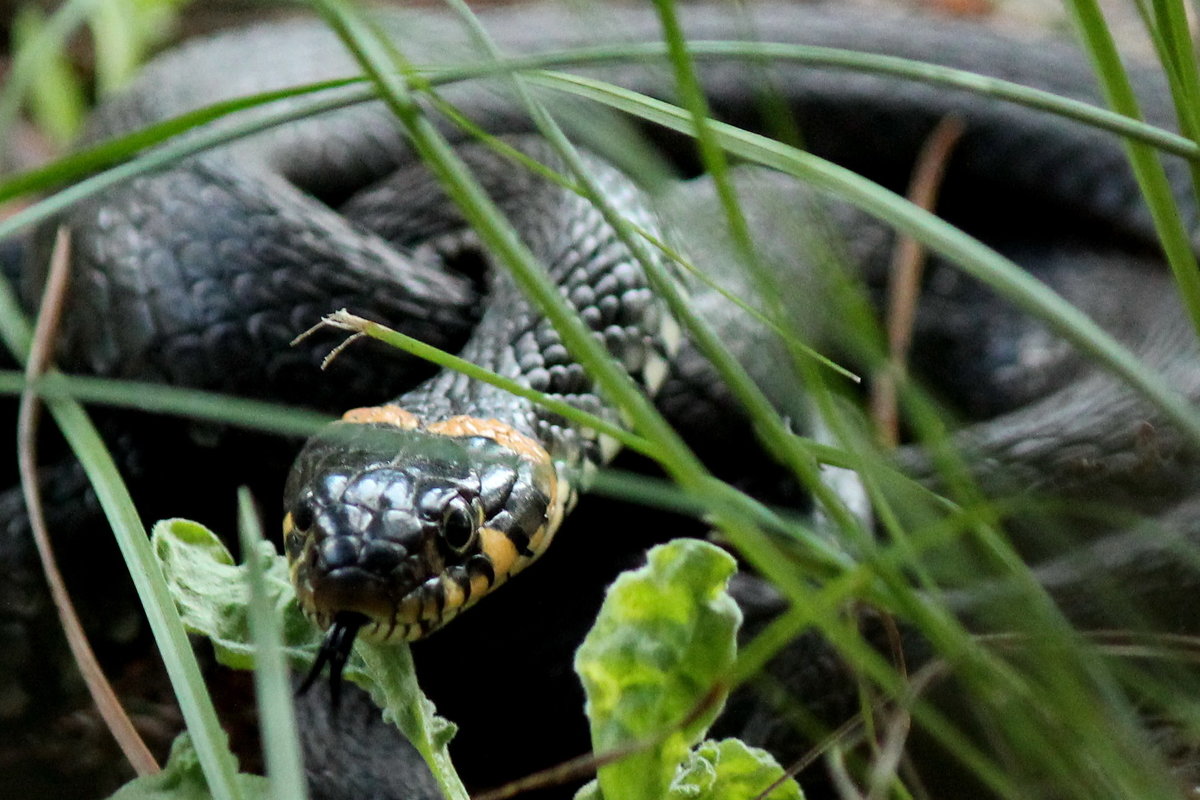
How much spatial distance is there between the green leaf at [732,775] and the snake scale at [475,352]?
0.47 m

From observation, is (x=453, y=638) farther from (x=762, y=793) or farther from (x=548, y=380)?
(x=762, y=793)

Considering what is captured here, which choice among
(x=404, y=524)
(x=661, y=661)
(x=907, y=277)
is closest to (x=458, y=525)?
(x=404, y=524)

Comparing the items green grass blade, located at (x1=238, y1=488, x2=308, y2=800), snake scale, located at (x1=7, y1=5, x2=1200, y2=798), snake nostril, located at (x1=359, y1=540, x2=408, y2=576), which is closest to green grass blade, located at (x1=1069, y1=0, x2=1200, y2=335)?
snake scale, located at (x1=7, y1=5, x2=1200, y2=798)

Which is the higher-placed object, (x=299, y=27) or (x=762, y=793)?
(x=299, y=27)

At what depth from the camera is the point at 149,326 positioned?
2.49 m

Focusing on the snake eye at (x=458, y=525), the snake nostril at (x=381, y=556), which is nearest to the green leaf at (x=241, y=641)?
the snake nostril at (x=381, y=556)

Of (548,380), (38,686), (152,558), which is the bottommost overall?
(38,686)

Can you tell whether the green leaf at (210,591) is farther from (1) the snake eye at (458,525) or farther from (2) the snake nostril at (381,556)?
(1) the snake eye at (458,525)

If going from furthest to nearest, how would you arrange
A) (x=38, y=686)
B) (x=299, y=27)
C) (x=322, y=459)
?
(x=299, y=27) < (x=38, y=686) < (x=322, y=459)

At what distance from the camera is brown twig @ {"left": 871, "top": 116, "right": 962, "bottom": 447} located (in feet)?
9.04

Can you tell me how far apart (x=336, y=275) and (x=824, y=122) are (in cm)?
241

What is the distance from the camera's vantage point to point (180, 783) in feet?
4.65

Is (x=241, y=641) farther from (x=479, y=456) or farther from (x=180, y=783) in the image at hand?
(x=479, y=456)

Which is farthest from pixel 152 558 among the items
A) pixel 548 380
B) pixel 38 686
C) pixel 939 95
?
pixel 939 95
